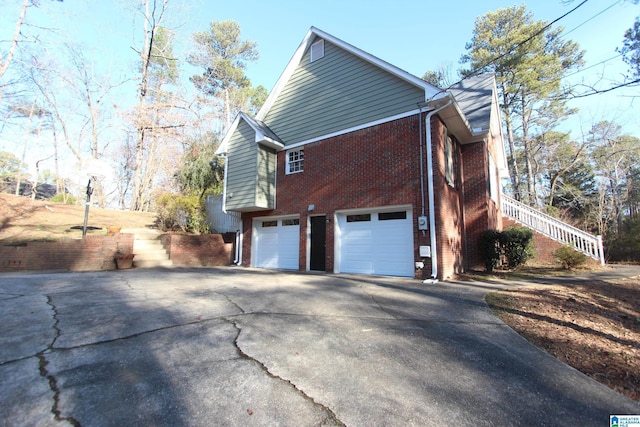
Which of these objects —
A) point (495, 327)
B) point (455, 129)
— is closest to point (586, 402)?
point (495, 327)

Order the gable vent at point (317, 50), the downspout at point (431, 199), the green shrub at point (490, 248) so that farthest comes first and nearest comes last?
the gable vent at point (317, 50)
the green shrub at point (490, 248)
the downspout at point (431, 199)

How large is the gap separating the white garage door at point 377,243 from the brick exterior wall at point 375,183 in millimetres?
385

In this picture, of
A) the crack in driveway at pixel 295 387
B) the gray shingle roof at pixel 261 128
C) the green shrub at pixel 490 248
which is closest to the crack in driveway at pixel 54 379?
the crack in driveway at pixel 295 387

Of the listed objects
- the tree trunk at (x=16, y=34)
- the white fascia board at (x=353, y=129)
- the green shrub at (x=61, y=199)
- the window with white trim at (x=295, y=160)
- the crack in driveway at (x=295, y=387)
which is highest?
the tree trunk at (x=16, y=34)

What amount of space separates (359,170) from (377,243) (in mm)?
2526

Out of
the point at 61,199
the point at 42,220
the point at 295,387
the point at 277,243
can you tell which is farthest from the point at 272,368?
the point at 61,199

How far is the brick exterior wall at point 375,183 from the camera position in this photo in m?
8.42

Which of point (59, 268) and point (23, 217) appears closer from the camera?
point (59, 268)

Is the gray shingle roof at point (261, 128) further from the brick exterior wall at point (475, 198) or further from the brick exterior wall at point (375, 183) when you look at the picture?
the brick exterior wall at point (475, 198)

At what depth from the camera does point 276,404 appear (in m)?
2.17

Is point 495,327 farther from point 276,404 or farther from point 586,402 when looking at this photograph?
point 276,404

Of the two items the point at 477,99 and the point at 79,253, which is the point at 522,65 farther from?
the point at 79,253

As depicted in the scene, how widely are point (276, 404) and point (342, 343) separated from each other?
139 cm

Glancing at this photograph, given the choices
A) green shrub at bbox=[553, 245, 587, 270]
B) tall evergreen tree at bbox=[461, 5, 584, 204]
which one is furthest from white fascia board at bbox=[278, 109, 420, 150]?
tall evergreen tree at bbox=[461, 5, 584, 204]
